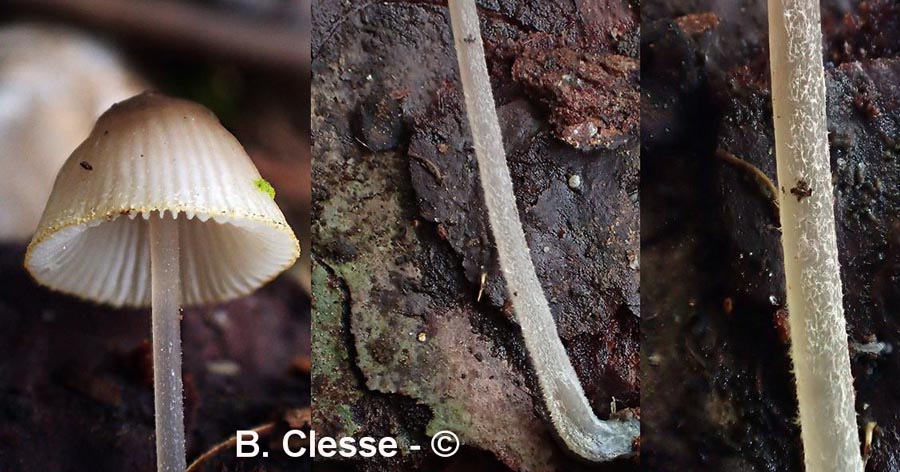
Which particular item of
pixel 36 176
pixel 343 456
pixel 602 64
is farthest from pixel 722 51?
pixel 36 176

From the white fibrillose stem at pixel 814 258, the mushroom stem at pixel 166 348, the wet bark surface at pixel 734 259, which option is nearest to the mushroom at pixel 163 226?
the mushroom stem at pixel 166 348

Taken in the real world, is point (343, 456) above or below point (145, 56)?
below

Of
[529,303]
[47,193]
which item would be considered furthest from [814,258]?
[47,193]

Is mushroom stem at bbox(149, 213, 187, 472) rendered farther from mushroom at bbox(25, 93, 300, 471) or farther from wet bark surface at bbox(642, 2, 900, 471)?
wet bark surface at bbox(642, 2, 900, 471)

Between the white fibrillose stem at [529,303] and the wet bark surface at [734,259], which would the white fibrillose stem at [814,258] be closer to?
the wet bark surface at [734,259]

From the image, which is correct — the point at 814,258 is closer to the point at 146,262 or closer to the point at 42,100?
the point at 146,262

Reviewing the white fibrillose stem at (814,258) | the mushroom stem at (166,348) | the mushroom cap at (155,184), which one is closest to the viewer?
the mushroom cap at (155,184)

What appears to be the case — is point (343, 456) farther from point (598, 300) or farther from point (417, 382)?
point (598, 300)
